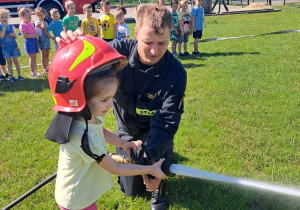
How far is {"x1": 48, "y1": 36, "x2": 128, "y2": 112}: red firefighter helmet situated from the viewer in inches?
80.4

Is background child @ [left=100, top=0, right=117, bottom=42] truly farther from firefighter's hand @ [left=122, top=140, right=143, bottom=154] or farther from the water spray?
the water spray

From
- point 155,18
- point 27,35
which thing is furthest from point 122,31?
point 155,18

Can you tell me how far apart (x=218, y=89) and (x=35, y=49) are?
568 centimetres

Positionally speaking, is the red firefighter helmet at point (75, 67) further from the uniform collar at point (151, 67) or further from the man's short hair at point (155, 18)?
the uniform collar at point (151, 67)

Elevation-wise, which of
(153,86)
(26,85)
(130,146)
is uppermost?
(153,86)

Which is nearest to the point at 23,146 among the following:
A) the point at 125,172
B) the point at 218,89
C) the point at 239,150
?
the point at 125,172

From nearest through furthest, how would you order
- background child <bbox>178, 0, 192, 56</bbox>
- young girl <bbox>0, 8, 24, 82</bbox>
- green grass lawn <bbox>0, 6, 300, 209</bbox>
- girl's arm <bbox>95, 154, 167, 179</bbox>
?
girl's arm <bbox>95, 154, 167, 179</bbox>, green grass lawn <bbox>0, 6, 300, 209</bbox>, young girl <bbox>0, 8, 24, 82</bbox>, background child <bbox>178, 0, 192, 56</bbox>

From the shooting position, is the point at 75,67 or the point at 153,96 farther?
the point at 153,96

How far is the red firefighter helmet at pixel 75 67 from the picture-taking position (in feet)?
6.70

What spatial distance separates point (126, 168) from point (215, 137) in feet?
8.85

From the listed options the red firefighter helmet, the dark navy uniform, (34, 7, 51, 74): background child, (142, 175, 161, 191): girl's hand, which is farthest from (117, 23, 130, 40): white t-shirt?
the red firefighter helmet

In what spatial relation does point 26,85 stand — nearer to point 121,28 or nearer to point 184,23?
point 121,28

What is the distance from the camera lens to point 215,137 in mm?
4789

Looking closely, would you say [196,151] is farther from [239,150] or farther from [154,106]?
[154,106]
